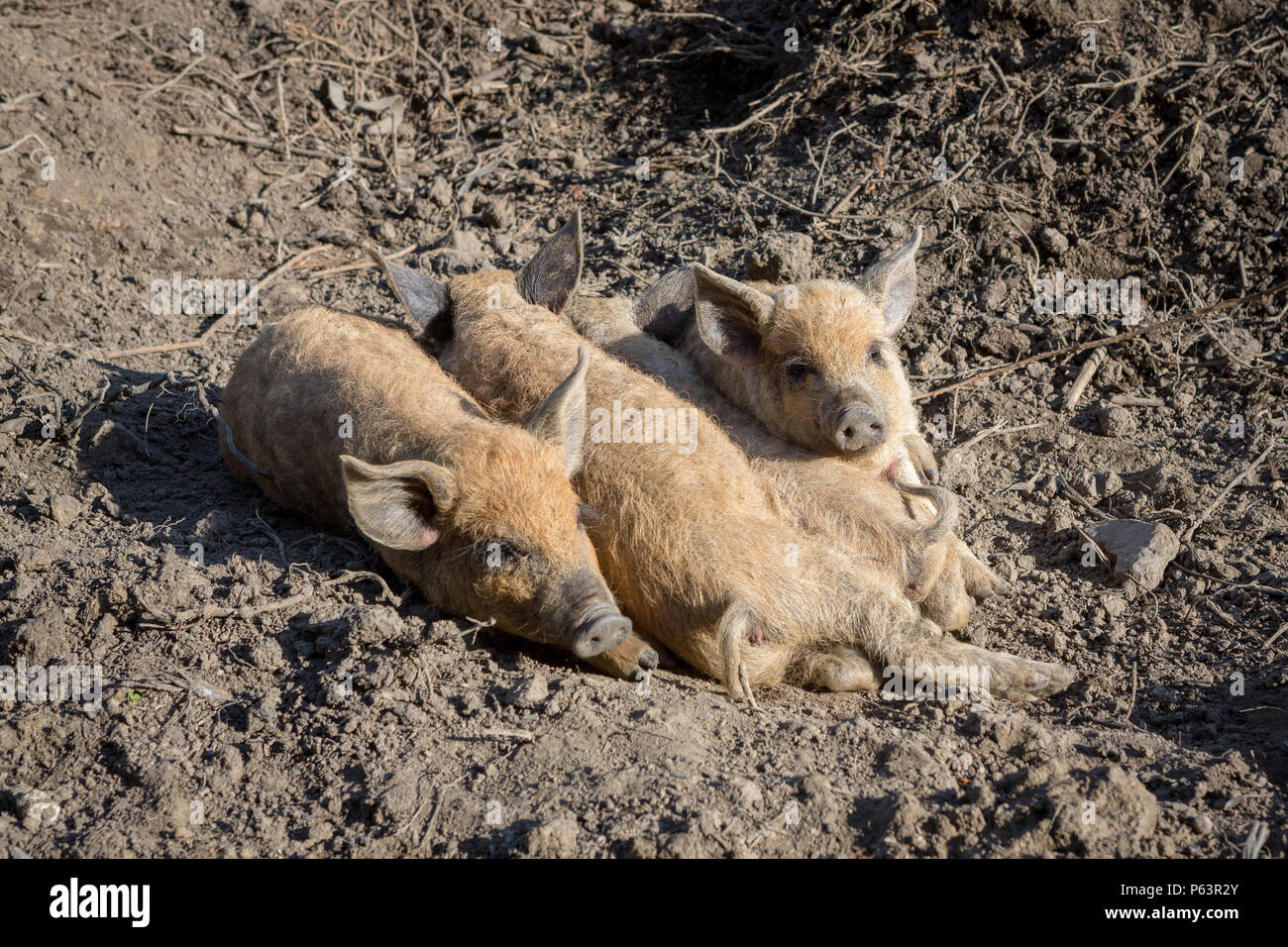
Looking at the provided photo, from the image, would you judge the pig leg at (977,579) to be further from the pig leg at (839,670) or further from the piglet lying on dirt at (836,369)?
the pig leg at (839,670)

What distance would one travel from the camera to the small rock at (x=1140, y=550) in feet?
16.9

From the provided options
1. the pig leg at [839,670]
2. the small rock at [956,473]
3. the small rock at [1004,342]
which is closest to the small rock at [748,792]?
the pig leg at [839,670]

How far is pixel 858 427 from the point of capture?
4.88 metres

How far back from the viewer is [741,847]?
340 centimetres

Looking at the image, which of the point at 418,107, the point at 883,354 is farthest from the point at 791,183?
the point at 418,107

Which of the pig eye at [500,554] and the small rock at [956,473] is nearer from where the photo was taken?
the pig eye at [500,554]

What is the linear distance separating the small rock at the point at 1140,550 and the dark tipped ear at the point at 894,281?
143cm

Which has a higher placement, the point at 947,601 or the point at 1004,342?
the point at 1004,342

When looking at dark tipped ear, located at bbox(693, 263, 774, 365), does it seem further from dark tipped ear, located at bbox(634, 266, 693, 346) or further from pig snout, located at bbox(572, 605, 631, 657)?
pig snout, located at bbox(572, 605, 631, 657)

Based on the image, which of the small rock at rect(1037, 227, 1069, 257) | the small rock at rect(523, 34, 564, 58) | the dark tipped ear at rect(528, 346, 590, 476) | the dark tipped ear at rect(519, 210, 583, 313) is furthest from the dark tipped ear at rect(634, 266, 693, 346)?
the small rock at rect(523, 34, 564, 58)

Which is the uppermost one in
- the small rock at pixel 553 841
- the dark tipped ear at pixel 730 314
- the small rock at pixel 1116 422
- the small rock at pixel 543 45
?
the small rock at pixel 543 45

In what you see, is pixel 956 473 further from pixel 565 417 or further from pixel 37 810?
pixel 37 810

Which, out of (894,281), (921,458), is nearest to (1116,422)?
(921,458)

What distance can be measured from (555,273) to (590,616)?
2291 mm
